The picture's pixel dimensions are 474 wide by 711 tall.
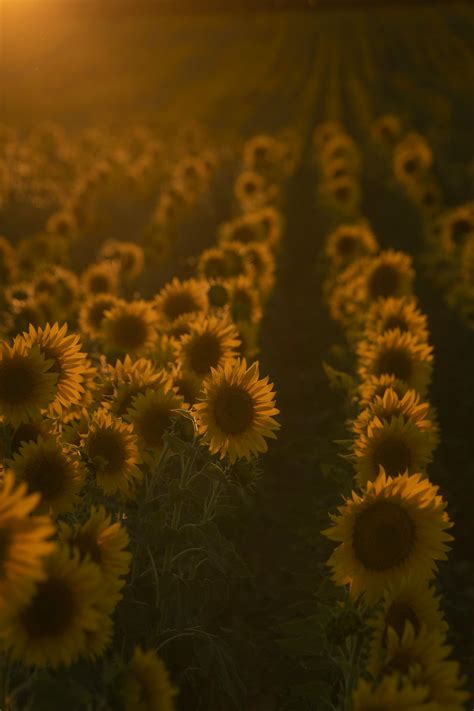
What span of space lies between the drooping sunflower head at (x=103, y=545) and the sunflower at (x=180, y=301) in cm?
335

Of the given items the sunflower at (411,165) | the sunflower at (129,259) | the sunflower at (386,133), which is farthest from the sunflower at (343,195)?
the sunflower at (386,133)

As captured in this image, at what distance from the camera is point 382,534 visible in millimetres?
2900

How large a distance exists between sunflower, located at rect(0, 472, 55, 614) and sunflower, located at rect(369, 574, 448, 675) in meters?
1.32

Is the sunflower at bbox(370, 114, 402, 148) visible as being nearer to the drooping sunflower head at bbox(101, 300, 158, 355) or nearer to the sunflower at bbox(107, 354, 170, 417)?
the drooping sunflower head at bbox(101, 300, 158, 355)

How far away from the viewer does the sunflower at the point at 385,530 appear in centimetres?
289

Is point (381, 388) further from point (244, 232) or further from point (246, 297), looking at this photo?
point (244, 232)

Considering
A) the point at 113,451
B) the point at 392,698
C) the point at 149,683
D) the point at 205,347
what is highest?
the point at 205,347

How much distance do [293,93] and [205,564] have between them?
43.6 metres

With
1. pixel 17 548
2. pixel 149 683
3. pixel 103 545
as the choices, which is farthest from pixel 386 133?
pixel 17 548

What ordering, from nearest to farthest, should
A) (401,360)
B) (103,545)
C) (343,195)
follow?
(103,545)
(401,360)
(343,195)

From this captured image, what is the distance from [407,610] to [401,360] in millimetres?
2591

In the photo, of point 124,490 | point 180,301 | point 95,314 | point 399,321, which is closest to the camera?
point 124,490

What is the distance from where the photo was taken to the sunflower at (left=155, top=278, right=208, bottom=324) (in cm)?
586

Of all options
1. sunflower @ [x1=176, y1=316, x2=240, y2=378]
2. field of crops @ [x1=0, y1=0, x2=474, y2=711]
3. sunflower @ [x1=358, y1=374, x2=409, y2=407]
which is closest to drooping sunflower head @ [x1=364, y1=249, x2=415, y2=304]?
field of crops @ [x1=0, y1=0, x2=474, y2=711]
